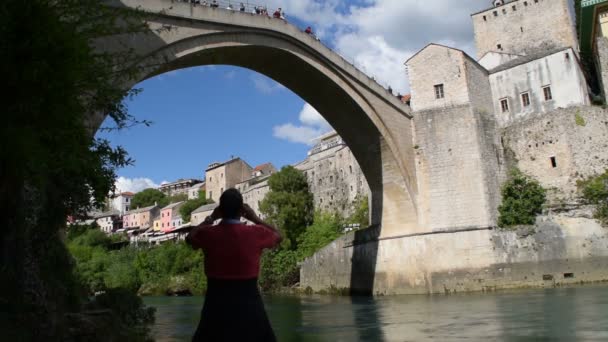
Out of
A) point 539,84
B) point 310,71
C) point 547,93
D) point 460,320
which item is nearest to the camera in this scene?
point 460,320

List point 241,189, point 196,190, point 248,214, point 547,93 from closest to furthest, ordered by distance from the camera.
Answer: point 248,214 → point 547,93 → point 241,189 → point 196,190

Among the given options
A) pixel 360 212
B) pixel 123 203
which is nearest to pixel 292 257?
pixel 360 212

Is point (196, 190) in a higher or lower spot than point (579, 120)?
higher

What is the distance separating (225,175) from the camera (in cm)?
6431

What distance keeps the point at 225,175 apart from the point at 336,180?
29.3 metres

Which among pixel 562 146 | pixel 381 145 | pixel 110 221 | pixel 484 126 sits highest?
pixel 110 221

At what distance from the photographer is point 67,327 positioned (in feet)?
21.5

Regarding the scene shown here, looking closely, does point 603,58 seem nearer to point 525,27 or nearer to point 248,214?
point 525,27

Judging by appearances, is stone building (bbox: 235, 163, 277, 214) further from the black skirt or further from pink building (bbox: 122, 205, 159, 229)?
the black skirt

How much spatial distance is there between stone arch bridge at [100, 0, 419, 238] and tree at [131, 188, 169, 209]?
6937cm

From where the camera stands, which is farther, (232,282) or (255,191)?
(255,191)

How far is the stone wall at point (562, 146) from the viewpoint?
19.2 meters

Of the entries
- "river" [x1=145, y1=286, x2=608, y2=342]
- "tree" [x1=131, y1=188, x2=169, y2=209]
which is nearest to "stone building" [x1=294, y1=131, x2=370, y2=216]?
"river" [x1=145, y1=286, x2=608, y2=342]

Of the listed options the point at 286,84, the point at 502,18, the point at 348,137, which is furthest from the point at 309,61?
the point at 502,18
